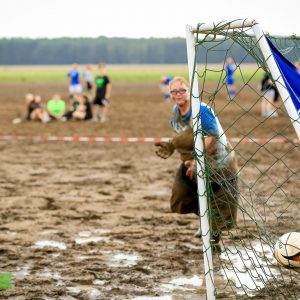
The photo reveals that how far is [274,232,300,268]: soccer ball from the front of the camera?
5.89 metres

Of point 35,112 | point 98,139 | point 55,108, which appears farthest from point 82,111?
point 98,139

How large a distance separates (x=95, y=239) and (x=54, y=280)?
5.78ft

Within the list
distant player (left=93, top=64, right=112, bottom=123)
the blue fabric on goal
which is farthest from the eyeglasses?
distant player (left=93, top=64, right=112, bottom=123)

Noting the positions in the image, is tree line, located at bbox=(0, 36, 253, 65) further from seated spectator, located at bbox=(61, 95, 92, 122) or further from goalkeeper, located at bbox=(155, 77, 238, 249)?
goalkeeper, located at bbox=(155, 77, 238, 249)

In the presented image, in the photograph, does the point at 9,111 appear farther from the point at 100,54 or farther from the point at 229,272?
the point at 100,54

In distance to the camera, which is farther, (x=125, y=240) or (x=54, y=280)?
(x=125, y=240)

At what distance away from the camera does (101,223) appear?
32.5 feet

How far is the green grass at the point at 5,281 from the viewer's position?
6.99 m

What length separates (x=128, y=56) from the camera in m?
126

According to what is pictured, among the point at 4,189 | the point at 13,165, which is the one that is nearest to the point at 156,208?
the point at 4,189

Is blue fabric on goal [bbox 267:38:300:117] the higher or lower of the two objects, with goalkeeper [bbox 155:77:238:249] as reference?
higher

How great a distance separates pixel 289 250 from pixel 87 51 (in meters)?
118

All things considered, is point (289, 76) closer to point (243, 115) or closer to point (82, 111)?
point (243, 115)

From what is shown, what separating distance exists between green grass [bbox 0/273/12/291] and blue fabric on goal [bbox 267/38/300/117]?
3151mm
